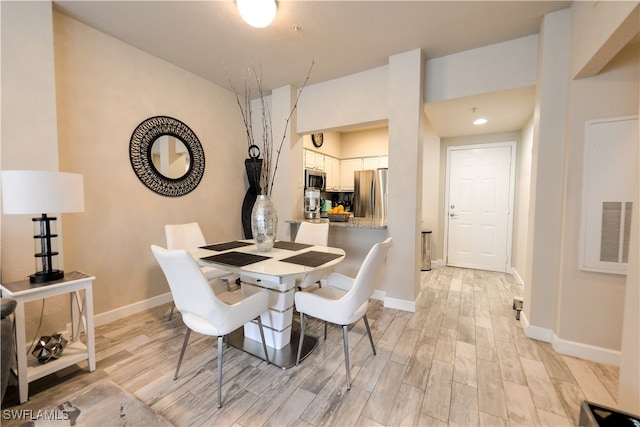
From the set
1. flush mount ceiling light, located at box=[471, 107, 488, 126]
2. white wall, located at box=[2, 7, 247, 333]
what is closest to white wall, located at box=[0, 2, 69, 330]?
white wall, located at box=[2, 7, 247, 333]

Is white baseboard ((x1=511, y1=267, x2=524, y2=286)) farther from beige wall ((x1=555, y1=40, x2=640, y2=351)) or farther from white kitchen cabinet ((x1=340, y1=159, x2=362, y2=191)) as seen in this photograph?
white kitchen cabinet ((x1=340, y1=159, x2=362, y2=191))

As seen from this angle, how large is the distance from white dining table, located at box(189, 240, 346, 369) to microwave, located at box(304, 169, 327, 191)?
214 centimetres

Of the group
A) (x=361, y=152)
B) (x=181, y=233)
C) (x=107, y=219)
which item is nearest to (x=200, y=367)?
(x=181, y=233)

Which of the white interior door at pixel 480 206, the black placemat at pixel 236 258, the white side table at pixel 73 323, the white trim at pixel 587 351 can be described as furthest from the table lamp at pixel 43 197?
the white interior door at pixel 480 206

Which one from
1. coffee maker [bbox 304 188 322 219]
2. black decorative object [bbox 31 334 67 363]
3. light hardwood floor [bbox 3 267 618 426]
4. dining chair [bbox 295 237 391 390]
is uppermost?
coffee maker [bbox 304 188 322 219]

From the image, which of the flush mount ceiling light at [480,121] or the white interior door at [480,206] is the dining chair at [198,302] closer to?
the flush mount ceiling light at [480,121]

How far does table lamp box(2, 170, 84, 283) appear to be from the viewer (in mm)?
1456

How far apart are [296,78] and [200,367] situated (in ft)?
10.7

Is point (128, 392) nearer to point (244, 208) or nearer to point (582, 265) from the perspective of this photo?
point (244, 208)

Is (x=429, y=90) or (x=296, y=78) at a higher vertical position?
(x=296, y=78)

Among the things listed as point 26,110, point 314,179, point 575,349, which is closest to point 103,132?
point 26,110

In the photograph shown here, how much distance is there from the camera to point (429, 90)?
2.87 meters

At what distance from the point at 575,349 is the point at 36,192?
3.85 metres

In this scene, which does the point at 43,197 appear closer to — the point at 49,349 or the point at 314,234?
the point at 49,349
